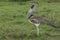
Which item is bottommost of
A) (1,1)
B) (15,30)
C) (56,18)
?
(1,1)

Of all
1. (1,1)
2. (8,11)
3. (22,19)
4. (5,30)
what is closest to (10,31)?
(5,30)

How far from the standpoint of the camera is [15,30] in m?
7.42

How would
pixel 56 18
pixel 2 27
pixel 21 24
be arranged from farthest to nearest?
pixel 56 18
pixel 21 24
pixel 2 27

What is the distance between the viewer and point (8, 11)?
11.4 metres

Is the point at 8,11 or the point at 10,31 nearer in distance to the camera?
the point at 10,31

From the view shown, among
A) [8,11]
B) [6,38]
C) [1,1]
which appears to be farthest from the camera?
[1,1]

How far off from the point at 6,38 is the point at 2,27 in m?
0.98

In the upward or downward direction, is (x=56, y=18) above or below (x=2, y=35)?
below

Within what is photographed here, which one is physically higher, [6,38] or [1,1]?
[6,38]

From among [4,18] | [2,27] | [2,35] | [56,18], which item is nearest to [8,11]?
[4,18]

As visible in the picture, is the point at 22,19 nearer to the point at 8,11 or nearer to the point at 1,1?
the point at 8,11

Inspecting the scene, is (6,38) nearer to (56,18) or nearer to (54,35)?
(54,35)

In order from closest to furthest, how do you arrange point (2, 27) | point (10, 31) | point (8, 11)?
point (10, 31)
point (2, 27)
point (8, 11)

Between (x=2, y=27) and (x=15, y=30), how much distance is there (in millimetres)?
523
